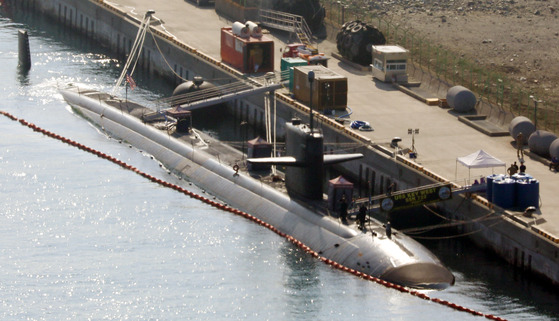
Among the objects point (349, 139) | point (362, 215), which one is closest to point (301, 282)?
point (362, 215)

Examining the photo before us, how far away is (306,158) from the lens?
6669cm

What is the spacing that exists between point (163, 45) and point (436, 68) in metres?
25.4

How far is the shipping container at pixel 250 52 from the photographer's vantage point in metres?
99.2

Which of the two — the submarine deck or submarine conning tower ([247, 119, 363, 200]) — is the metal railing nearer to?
the submarine deck

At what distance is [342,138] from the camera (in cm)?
8294

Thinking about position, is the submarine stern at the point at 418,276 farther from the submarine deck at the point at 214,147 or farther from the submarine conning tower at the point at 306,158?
the submarine conning tower at the point at 306,158

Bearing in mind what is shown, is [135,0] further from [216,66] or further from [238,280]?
[238,280]

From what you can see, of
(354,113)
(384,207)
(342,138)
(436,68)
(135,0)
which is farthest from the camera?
(135,0)

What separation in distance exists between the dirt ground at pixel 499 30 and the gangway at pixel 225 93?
20.3 meters

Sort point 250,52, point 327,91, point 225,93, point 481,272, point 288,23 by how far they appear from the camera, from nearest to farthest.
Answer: point 481,272 → point 327,91 → point 225,93 → point 250,52 → point 288,23

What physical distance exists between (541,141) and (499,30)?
136 ft

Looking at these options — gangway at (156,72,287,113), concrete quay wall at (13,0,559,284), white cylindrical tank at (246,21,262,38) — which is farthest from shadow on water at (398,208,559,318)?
white cylindrical tank at (246,21,262,38)

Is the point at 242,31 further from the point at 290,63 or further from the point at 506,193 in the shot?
the point at 506,193

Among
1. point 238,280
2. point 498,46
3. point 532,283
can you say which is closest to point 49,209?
point 238,280
